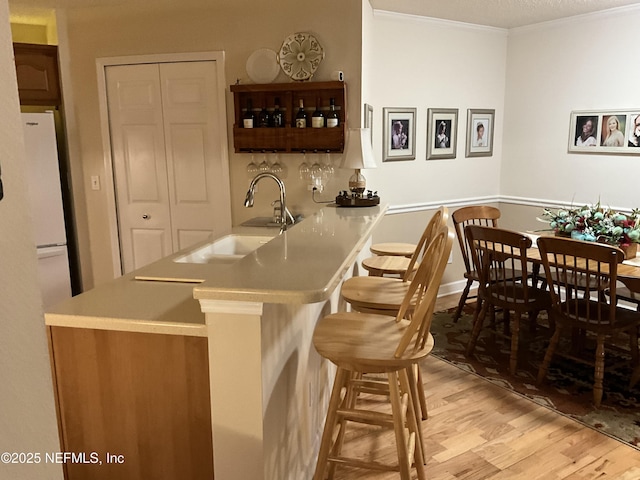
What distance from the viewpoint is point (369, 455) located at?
2439 mm

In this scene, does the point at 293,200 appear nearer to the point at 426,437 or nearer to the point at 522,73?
the point at 426,437

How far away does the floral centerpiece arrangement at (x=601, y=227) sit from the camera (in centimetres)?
306

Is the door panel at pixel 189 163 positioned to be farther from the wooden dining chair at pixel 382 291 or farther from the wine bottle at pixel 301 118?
the wooden dining chair at pixel 382 291

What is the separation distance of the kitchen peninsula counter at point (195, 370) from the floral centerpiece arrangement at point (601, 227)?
201 centimetres

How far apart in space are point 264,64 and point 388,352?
8.27ft

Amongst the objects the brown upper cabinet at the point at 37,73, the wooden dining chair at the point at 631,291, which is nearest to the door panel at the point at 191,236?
the brown upper cabinet at the point at 37,73

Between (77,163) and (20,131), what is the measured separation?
12.4 ft

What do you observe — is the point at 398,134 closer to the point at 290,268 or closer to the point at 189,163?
the point at 189,163

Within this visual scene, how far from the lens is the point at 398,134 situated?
4.45 metres

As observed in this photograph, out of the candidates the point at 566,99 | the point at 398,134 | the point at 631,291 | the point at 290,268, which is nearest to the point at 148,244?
the point at 398,134

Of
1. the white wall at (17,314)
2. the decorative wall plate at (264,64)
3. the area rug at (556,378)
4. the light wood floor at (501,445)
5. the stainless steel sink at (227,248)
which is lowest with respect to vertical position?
the light wood floor at (501,445)

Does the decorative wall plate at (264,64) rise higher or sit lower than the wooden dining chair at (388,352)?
higher

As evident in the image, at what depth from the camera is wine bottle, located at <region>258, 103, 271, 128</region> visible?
361cm

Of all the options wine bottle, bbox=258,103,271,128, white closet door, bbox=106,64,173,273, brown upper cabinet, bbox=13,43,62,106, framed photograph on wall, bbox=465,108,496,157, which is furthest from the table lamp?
brown upper cabinet, bbox=13,43,62,106
